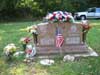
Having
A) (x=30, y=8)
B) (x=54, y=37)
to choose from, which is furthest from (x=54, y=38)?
A: (x=30, y=8)

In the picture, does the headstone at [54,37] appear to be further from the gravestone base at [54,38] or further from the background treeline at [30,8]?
the background treeline at [30,8]

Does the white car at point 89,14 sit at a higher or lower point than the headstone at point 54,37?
lower

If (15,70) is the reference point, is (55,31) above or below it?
above

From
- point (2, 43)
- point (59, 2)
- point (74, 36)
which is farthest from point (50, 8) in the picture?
point (74, 36)

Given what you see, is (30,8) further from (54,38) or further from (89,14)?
(54,38)

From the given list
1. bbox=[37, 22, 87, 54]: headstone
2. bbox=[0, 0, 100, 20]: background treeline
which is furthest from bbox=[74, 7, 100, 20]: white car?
bbox=[37, 22, 87, 54]: headstone

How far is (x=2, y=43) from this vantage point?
11.1 meters

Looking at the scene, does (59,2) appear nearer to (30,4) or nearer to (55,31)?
(30,4)

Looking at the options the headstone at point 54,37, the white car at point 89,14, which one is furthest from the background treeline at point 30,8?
the headstone at point 54,37

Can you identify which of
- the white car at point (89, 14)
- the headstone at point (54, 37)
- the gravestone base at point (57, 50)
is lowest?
the white car at point (89, 14)

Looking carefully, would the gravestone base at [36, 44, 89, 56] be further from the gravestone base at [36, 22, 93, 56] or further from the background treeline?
the background treeline

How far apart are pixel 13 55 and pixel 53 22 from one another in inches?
53.1

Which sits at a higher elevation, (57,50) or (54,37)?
(54,37)

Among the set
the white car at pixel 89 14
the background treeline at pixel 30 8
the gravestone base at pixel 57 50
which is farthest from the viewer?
the white car at pixel 89 14
